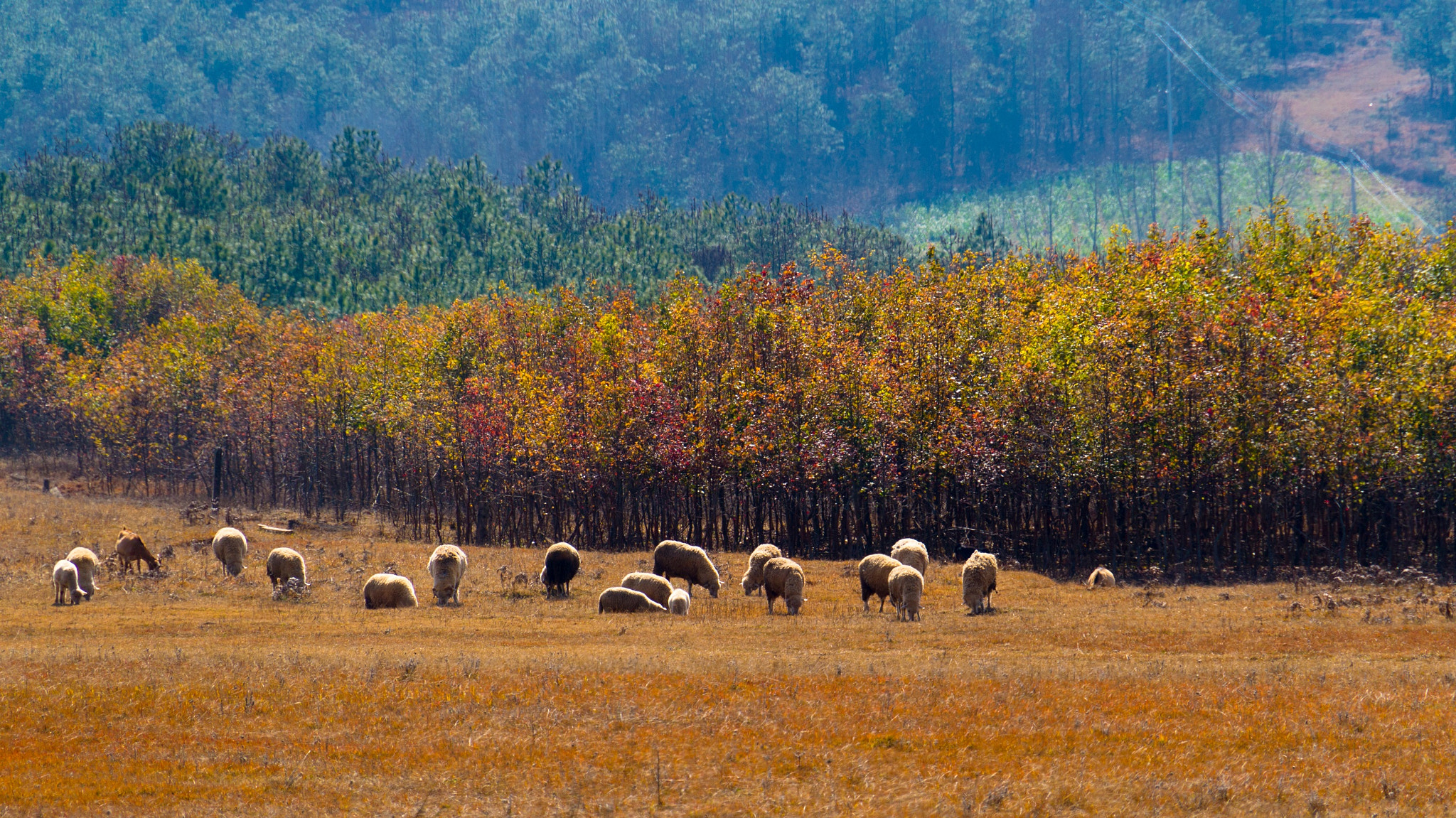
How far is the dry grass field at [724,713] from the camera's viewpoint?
52.5 ft

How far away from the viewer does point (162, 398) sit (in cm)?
8044

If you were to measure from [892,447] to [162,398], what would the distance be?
56.4 meters

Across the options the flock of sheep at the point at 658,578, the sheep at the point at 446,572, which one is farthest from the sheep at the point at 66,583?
the sheep at the point at 446,572

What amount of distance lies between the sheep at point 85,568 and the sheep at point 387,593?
811 cm

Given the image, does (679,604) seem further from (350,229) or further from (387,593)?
(350,229)

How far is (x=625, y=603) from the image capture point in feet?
105

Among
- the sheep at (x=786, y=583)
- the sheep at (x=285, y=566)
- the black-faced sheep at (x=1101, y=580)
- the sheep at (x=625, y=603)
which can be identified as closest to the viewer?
the sheep at (x=625, y=603)

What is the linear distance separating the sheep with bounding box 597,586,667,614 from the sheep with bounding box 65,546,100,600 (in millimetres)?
14979

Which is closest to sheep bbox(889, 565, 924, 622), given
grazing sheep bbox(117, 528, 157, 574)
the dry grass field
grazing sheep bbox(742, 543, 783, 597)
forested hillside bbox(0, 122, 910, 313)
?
the dry grass field

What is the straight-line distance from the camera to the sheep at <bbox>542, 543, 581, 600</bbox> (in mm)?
35312

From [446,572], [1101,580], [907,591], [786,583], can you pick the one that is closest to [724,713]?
[907,591]

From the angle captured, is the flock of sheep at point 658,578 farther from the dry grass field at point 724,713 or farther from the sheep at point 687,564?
the dry grass field at point 724,713

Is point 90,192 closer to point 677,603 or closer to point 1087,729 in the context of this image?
point 677,603

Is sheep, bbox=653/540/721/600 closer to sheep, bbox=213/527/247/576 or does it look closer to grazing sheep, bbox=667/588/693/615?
grazing sheep, bbox=667/588/693/615
